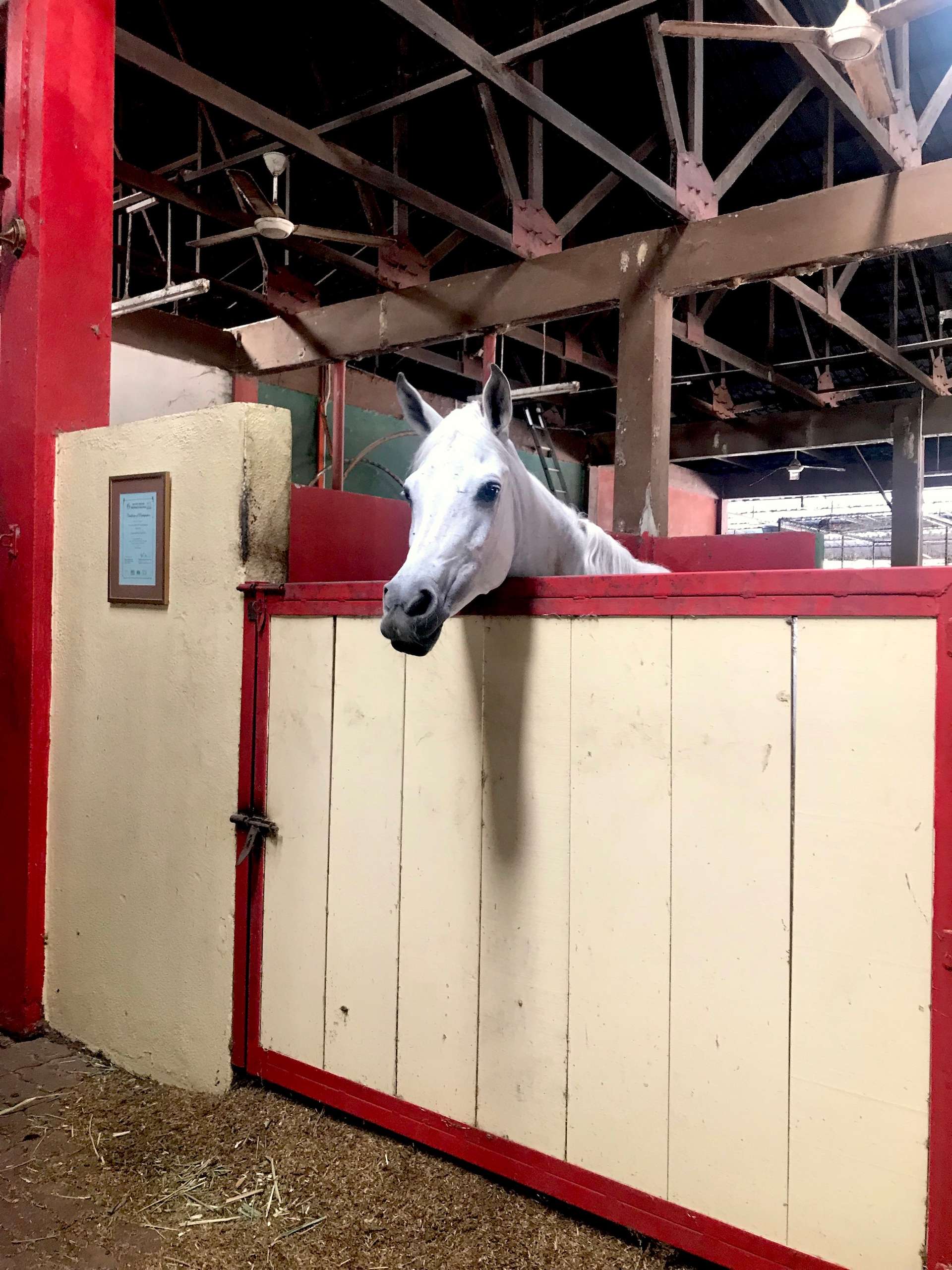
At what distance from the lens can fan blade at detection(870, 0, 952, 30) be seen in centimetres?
209

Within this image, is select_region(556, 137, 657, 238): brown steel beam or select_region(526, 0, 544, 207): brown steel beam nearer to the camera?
select_region(526, 0, 544, 207): brown steel beam

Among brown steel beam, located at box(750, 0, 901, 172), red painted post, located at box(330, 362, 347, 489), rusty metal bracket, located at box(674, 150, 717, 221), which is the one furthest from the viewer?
red painted post, located at box(330, 362, 347, 489)

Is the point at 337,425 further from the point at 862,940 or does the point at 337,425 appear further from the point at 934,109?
the point at 862,940

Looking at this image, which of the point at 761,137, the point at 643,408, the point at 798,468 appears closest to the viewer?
the point at 643,408

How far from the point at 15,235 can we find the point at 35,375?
0.48m

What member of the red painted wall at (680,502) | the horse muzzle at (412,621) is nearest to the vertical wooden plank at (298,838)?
the horse muzzle at (412,621)

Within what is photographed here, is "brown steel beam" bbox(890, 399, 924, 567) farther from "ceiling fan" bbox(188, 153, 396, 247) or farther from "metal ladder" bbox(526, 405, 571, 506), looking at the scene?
"ceiling fan" bbox(188, 153, 396, 247)

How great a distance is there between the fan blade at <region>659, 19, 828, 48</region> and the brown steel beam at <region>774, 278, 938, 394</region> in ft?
8.47

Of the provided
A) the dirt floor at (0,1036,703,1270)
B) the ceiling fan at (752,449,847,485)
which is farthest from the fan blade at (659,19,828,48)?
the ceiling fan at (752,449,847,485)

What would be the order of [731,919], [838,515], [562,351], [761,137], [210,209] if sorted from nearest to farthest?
[731,919], [761,137], [210,209], [562,351], [838,515]

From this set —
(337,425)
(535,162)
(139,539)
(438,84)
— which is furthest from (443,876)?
(337,425)

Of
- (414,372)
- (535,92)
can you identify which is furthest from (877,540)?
(535,92)

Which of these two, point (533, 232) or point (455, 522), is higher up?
point (533, 232)

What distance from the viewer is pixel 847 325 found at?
21.0 feet
